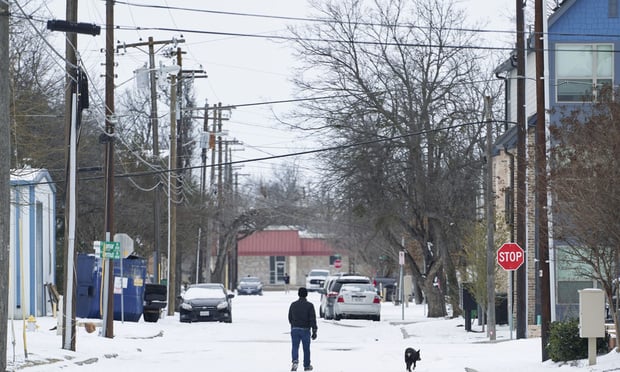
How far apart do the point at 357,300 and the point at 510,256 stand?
1451cm

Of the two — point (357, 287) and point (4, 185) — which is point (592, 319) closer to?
point (4, 185)

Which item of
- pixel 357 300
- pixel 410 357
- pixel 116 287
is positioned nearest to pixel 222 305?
pixel 357 300

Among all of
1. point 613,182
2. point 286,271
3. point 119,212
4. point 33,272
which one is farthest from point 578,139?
point 286,271

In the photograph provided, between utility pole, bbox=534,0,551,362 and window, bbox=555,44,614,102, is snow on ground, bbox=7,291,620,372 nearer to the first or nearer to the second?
utility pole, bbox=534,0,551,362

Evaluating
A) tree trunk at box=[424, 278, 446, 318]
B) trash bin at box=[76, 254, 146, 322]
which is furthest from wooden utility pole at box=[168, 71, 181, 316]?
tree trunk at box=[424, 278, 446, 318]

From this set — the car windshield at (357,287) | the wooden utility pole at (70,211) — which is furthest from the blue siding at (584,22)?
the wooden utility pole at (70,211)

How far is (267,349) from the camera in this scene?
30.3 m

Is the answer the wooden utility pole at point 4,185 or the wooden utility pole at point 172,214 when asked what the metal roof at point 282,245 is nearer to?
the wooden utility pole at point 172,214

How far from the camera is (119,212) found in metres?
54.2

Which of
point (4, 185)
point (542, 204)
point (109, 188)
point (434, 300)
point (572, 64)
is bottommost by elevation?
point (434, 300)

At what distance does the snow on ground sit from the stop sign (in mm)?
2060

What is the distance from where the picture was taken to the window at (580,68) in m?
37.5

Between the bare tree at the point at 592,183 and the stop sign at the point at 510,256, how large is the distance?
9222 millimetres

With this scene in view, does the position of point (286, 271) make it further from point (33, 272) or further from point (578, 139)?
point (578, 139)
